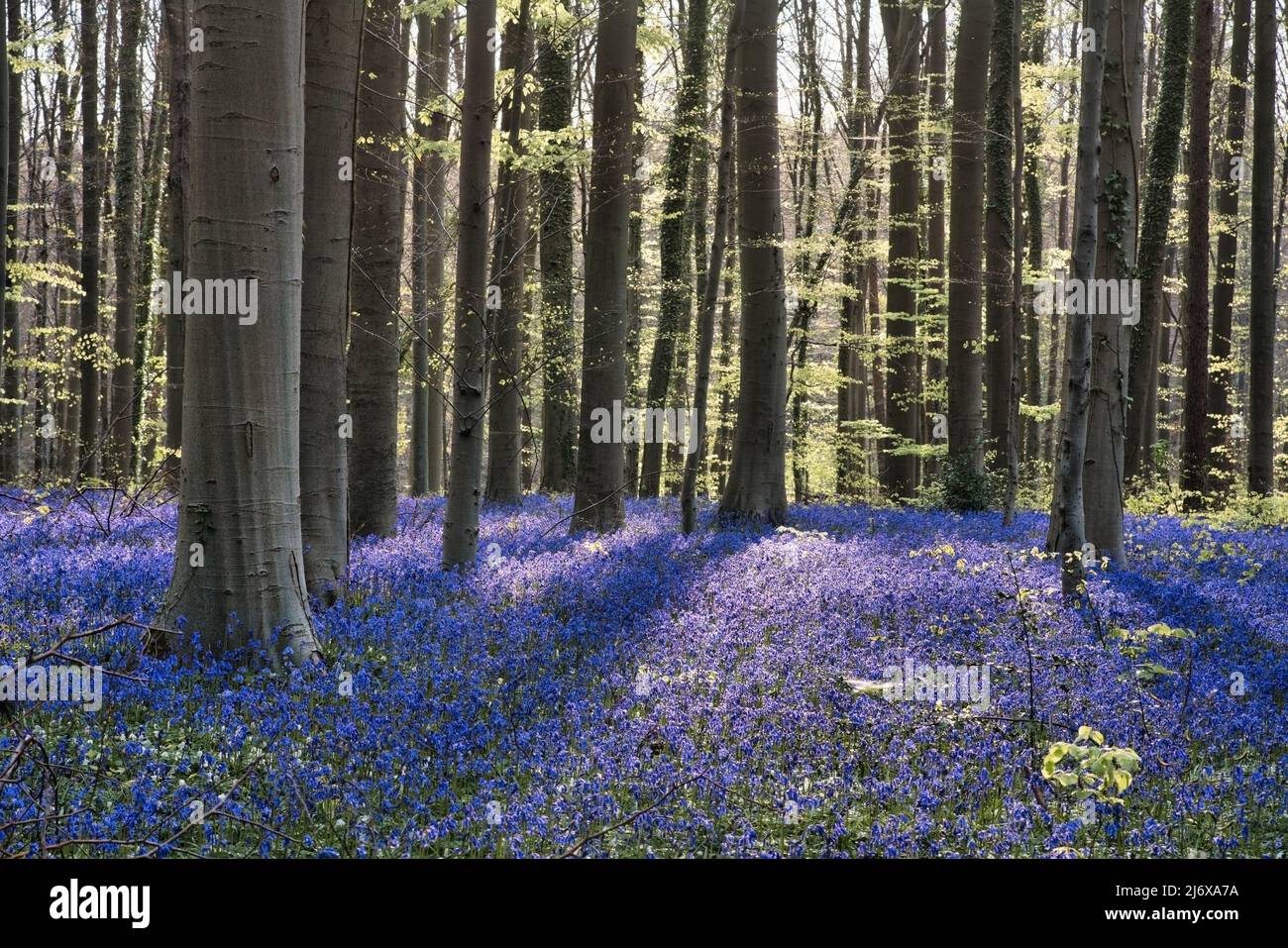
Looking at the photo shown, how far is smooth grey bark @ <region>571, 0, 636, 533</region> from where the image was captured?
13.2m

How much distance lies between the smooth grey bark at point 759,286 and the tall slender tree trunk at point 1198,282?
331 inches

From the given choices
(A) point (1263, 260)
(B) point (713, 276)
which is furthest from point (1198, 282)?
(B) point (713, 276)

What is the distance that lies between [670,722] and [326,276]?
496 cm

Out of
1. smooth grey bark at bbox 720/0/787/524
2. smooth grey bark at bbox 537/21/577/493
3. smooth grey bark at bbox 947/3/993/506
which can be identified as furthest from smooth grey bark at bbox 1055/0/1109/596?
smooth grey bark at bbox 947/3/993/506

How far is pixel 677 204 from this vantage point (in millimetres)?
21234

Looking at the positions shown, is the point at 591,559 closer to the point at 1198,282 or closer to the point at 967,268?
the point at 967,268

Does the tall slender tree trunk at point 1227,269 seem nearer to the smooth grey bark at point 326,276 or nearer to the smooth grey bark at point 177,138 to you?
the smooth grey bark at point 326,276

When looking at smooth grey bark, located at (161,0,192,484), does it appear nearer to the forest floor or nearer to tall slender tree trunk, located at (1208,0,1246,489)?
the forest floor

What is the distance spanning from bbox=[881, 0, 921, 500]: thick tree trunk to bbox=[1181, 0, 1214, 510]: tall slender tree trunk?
490 centimetres

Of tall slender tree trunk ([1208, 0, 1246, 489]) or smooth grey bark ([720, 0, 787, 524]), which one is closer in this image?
smooth grey bark ([720, 0, 787, 524])

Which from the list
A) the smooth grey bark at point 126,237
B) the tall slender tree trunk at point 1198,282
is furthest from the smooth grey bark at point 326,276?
the tall slender tree trunk at point 1198,282

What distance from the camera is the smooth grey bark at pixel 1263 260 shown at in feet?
57.8

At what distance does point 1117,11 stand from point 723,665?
26.7ft
